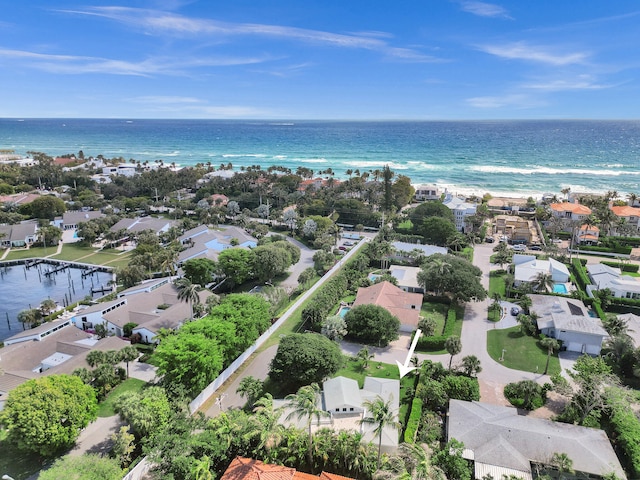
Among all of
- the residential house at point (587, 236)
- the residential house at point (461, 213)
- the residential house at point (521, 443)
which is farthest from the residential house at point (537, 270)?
the residential house at point (521, 443)

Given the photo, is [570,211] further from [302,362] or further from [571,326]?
[302,362]

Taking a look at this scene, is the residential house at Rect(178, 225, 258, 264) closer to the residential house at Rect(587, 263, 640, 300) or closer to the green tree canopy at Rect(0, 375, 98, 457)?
the green tree canopy at Rect(0, 375, 98, 457)

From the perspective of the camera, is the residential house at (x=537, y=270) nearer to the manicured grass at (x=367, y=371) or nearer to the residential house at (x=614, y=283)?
the residential house at (x=614, y=283)

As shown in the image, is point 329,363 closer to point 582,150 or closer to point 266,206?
point 266,206

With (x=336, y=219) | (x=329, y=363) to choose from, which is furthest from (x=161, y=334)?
(x=336, y=219)

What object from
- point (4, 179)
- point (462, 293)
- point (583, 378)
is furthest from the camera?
point (4, 179)
